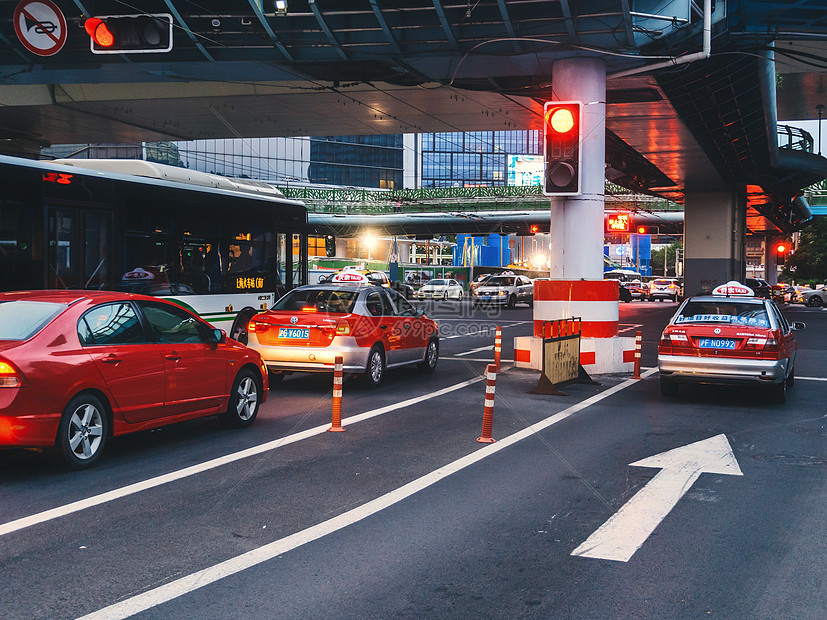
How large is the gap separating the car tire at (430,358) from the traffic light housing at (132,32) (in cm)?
671

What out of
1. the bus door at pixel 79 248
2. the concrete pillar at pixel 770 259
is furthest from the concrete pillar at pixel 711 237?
the concrete pillar at pixel 770 259

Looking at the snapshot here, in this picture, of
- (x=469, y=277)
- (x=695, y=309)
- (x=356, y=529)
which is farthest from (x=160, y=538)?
(x=469, y=277)

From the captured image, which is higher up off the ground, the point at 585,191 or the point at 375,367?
the point at 585,191

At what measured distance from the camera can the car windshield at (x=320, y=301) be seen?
13.1 metres

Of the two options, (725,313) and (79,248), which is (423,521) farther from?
(79,248)

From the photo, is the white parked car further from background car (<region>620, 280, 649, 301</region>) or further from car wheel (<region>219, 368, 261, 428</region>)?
car wheel (<region>219, 368, 261, 428</region>)

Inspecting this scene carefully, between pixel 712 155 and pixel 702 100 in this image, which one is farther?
pixel 712 155

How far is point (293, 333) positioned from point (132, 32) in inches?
200

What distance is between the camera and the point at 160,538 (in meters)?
5.63

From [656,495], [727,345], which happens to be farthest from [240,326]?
[656,495]

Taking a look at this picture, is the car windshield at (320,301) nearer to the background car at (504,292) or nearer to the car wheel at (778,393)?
the car wheel at (778,393)

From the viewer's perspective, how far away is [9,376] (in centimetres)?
683

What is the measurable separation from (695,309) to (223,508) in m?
8.53

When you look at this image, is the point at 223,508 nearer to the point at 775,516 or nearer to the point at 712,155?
the point at 775,516
